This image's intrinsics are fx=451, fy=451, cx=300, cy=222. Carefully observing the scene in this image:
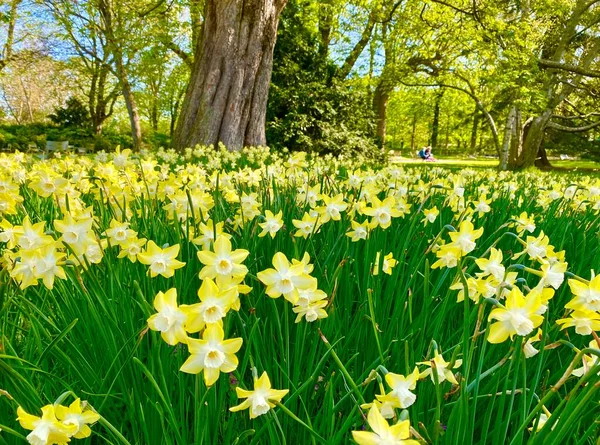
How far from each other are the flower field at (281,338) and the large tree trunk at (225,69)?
14.9 feet

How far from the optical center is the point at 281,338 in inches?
40.4

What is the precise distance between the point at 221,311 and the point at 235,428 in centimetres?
49

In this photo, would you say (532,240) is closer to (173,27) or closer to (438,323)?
(438,323)

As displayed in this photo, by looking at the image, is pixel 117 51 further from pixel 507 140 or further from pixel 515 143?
pixel 515 143

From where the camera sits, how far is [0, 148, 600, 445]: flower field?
68 centimetres

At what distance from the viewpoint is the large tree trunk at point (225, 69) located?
6234mm

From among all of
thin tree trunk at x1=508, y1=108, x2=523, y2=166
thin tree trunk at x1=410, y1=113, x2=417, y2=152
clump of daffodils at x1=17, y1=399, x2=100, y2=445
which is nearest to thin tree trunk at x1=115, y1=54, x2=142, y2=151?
thin tree trunk at x1=508, y1=108, x2=523, y2=166

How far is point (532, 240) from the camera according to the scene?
1225 millimetres

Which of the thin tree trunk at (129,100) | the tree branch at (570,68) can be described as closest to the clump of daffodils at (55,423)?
the tree branch at (570,68)

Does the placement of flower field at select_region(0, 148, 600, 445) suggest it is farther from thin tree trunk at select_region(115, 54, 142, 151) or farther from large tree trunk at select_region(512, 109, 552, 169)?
large tree trunk at select_region(512, 109, 552, 169)

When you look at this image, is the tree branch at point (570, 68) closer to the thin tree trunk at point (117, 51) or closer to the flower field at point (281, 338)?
the thin tree trunk at point (117, 51)

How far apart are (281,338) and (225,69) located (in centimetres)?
587

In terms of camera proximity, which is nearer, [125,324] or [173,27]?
[125,324]

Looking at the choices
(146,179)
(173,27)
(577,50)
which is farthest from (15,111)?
(146,179)
